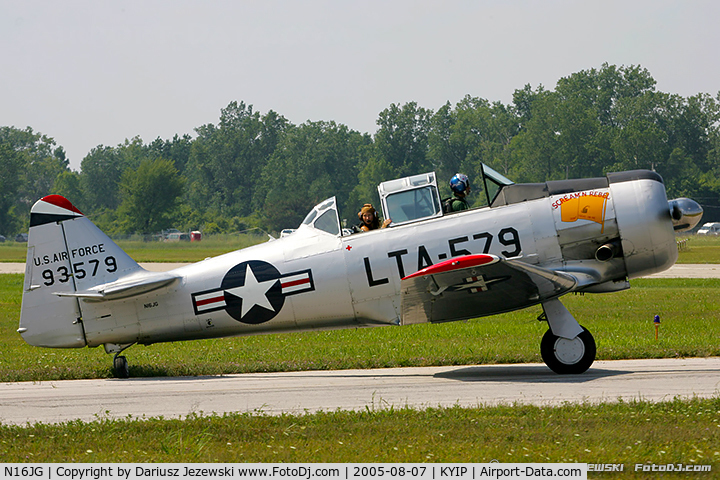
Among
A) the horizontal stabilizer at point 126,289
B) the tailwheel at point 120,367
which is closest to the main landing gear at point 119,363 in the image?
the tailwheel at point 120,367

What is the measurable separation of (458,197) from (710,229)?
294 feet

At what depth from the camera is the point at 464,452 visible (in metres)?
6.24

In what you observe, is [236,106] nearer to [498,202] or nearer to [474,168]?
[474,168]

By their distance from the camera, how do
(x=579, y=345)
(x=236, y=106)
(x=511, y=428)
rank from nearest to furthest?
(x=511, y=428)
(x=579, y=345)
(x=236, y=106)

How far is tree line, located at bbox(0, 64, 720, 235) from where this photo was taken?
87.6 m

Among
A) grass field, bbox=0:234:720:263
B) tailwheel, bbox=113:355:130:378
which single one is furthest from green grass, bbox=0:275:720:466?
grass field, bbox=0:234:720:263

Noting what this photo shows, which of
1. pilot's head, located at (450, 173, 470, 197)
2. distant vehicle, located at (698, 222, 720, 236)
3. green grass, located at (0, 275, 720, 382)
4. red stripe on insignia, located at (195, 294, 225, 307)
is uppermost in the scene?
pilot's head, located at (450, 173, 470, 197)

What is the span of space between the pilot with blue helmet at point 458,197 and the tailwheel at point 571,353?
84.8 inches

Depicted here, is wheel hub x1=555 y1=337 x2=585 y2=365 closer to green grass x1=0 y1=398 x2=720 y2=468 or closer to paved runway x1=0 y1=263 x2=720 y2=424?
paved runway x1=0 y1=263 x2=720 y2=424

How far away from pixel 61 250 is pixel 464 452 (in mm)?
7604

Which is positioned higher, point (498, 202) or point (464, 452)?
point (498, 202)

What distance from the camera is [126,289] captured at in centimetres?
1088

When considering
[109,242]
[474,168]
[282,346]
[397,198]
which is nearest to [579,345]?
[397,198]

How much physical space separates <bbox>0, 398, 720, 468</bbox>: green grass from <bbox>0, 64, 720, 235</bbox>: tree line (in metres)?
64.6
